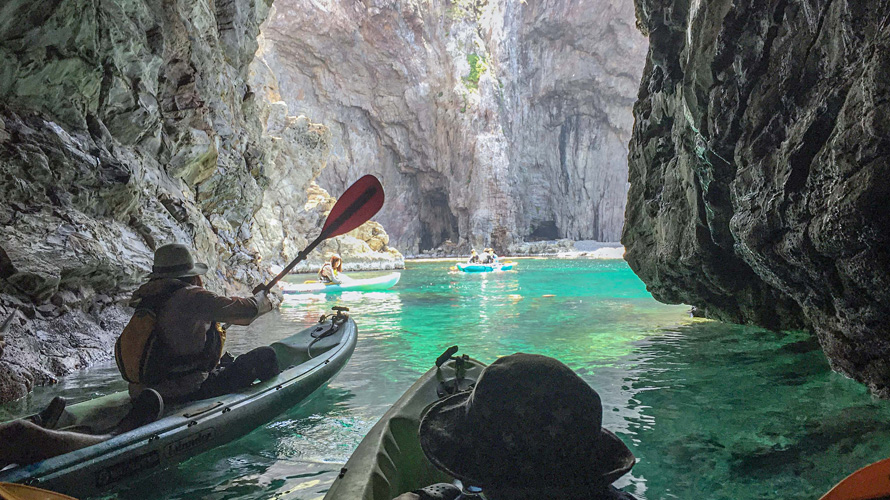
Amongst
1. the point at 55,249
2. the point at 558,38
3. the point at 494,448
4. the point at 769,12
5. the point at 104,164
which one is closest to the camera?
the point at 494,448

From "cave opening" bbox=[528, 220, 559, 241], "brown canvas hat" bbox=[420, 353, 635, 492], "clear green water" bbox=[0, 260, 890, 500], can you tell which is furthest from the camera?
"cave opening" bbox=[528, 220, 559, 241]

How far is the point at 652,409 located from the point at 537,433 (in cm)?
387

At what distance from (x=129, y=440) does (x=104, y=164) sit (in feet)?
16.5

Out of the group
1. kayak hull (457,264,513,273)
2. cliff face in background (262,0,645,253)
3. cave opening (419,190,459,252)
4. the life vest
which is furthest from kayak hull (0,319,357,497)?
cave opening (419,190,459,252)

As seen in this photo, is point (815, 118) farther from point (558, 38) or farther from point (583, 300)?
point (558, 38)

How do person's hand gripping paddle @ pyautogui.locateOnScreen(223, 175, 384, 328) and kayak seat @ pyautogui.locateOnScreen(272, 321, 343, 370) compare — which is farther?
kayak seat @ pyautogui.locateOnScreen(272, 321, 343, 370)

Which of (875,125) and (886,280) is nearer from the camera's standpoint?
(875,125)

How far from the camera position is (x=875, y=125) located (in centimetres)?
279

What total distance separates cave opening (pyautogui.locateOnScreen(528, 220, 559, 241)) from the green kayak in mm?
53055

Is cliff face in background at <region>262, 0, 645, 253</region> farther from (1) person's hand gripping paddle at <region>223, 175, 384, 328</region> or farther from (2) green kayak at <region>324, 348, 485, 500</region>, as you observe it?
(2) green kayak at <region>324, 348, 485, 500</region>

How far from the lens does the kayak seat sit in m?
5.64

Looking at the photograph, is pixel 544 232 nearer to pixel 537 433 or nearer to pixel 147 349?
pixel 147 349

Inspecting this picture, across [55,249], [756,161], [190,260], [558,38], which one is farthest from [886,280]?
[558,38]

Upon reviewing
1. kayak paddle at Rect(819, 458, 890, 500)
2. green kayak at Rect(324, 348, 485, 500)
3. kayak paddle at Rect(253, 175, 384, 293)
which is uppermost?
kayak paddle at Rect(253, 175, 384, 293)
